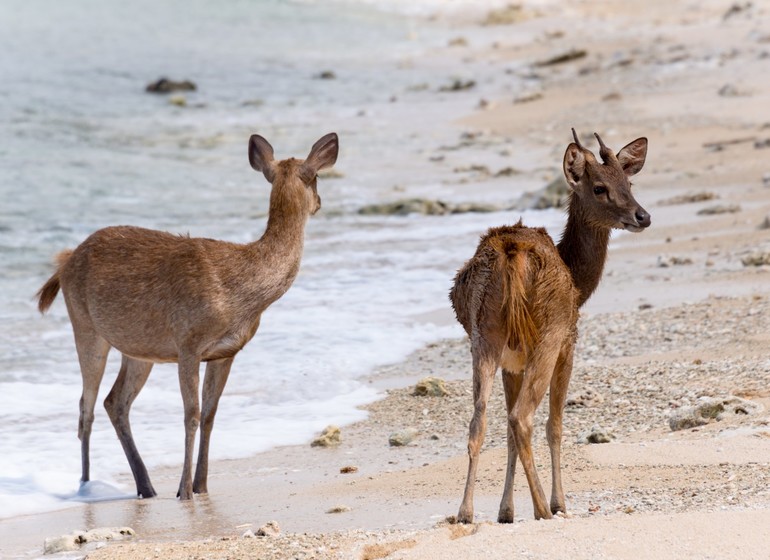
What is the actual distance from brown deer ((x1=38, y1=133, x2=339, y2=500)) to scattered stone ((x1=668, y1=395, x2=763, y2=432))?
8.55ft

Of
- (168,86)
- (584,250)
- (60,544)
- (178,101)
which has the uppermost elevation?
(168,86)

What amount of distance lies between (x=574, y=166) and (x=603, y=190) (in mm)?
216

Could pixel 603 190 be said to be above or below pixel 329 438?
above

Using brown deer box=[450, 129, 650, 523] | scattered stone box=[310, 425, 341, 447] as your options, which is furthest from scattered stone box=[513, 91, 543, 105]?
brown deer box=[450, 129, 650, 523]

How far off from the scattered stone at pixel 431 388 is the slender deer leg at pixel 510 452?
104 inches

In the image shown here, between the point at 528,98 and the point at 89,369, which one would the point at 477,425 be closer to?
the point at 89,369

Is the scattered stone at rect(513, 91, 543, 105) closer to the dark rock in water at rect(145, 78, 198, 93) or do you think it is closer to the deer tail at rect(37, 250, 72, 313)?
the dark rock in water at rect(145, 78, 198, 93)

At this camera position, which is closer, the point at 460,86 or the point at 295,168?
the point at 295,168

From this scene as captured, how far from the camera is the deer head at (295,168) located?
8281 millimetres

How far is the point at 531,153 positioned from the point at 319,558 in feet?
56.4

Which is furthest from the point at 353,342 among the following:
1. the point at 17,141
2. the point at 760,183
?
the point at 17,141

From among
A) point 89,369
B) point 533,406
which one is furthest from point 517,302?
point 89,369

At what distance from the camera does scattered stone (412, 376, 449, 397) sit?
31.4 ft

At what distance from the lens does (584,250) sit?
739cm
